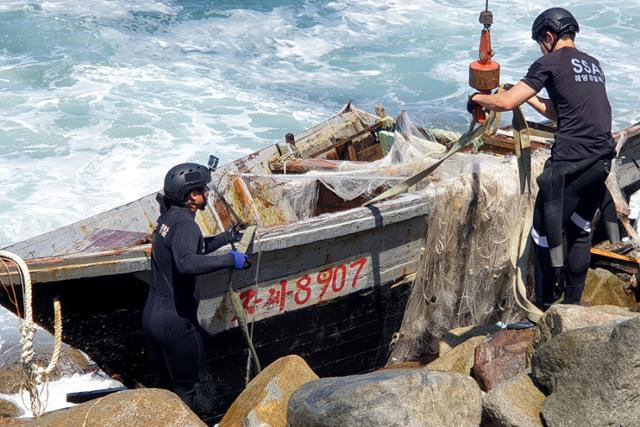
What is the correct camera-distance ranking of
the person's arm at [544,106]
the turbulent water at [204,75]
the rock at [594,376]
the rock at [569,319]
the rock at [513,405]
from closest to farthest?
the rock at [594,376], the rock at [513,405], the rock at [569,319], the person's arm at [544,106], the turbulent water at [204,75]

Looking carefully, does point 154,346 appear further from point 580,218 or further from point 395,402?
point 580,218

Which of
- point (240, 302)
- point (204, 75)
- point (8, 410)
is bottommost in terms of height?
point (8, 410)

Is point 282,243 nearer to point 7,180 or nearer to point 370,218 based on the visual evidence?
point 370,218

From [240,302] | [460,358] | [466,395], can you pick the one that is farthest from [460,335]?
[466,395]

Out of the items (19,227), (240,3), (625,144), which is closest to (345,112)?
(625,144)

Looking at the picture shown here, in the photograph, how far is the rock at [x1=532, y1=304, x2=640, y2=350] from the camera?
17.9 feet

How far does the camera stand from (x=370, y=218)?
6.73 m

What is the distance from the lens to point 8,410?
27.5 feet

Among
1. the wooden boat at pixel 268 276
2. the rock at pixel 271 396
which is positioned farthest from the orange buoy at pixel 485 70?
the rock at pixel 271 396

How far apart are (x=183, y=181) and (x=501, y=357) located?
2431 millimetres

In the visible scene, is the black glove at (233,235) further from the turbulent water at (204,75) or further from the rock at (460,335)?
the turbulent water at (204,75)

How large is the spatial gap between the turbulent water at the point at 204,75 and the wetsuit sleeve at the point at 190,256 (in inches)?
299

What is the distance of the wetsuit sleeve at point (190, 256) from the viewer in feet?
18.0

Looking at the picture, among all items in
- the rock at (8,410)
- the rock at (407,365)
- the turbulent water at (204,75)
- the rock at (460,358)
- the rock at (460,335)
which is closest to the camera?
the rock at (460,358)
